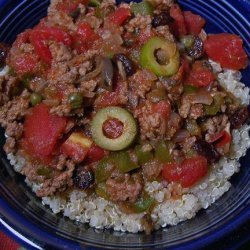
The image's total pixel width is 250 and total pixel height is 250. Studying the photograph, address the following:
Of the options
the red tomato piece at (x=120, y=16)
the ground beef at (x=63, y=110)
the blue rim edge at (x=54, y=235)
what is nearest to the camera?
the blue rim edge at (x=54, y=235)

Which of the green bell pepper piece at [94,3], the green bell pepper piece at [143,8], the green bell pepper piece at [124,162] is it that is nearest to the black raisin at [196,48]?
the green bell pepper piece at [143,8]

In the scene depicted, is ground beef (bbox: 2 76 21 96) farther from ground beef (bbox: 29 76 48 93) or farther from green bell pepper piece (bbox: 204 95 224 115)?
green bell pepper piece (bbox: 204 95 224 115)

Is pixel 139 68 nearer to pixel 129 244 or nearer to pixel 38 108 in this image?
pixel 38 108

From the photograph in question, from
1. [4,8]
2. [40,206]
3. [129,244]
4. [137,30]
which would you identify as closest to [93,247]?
[129,244]

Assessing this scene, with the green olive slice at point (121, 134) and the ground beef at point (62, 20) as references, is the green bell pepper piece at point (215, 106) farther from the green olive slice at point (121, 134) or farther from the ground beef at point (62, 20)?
the ground beef at point (62, 20)

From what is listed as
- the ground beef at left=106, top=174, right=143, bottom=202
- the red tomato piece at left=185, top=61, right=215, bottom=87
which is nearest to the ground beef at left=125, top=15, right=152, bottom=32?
the red tomato piece at left=185, top=61, right=215, bottom=87

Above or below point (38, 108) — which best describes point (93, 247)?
below

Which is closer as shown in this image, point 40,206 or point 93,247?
point 93,247
